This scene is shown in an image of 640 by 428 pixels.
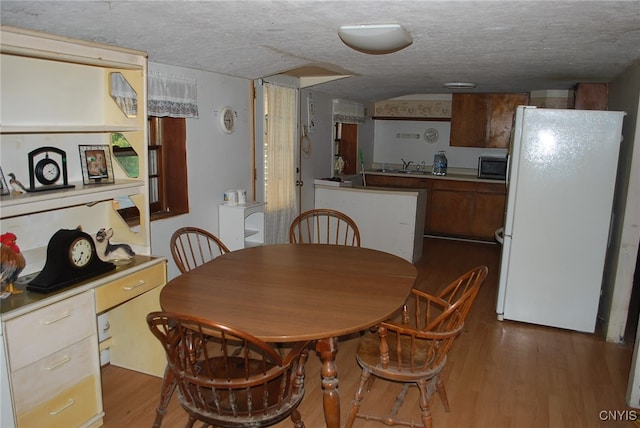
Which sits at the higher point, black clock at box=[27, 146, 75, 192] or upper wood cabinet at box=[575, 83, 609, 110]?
upper wood cabinet at box=[575, 83, 609, 110]

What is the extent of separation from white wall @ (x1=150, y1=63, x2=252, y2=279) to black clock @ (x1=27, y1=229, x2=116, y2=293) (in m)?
0.86

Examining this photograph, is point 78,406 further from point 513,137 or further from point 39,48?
point 513,137

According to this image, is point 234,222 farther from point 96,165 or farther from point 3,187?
point 3,187

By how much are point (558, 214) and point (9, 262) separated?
11.3ft

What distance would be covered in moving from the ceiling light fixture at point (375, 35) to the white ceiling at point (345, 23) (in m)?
0.05

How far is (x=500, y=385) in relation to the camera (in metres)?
2.89

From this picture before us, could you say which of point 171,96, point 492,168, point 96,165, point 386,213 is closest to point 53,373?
point 96,165

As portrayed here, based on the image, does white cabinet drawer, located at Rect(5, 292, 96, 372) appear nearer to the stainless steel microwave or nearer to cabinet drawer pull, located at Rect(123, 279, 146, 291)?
cabinet drawer pull, located at Rect(123, 279, 146, 291)

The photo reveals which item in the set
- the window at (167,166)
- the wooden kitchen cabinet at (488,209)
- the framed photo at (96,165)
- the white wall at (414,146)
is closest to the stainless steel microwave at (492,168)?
the wooden kitchen cabinet at (488,209)

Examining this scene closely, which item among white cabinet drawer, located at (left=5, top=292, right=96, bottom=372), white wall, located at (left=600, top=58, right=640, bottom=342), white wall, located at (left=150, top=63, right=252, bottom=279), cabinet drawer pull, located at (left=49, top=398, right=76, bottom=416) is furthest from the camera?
white wall, located at (left=150, top=63, right=252, bottom=279)

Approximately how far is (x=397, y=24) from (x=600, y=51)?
153cm

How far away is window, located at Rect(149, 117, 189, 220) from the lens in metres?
3.45

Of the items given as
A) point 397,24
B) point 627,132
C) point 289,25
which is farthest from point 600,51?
point 289,25

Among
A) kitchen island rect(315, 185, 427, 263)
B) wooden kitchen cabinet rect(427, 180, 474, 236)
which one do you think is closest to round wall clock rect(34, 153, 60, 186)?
kitchen island rect(315, 185, 427, 263)
